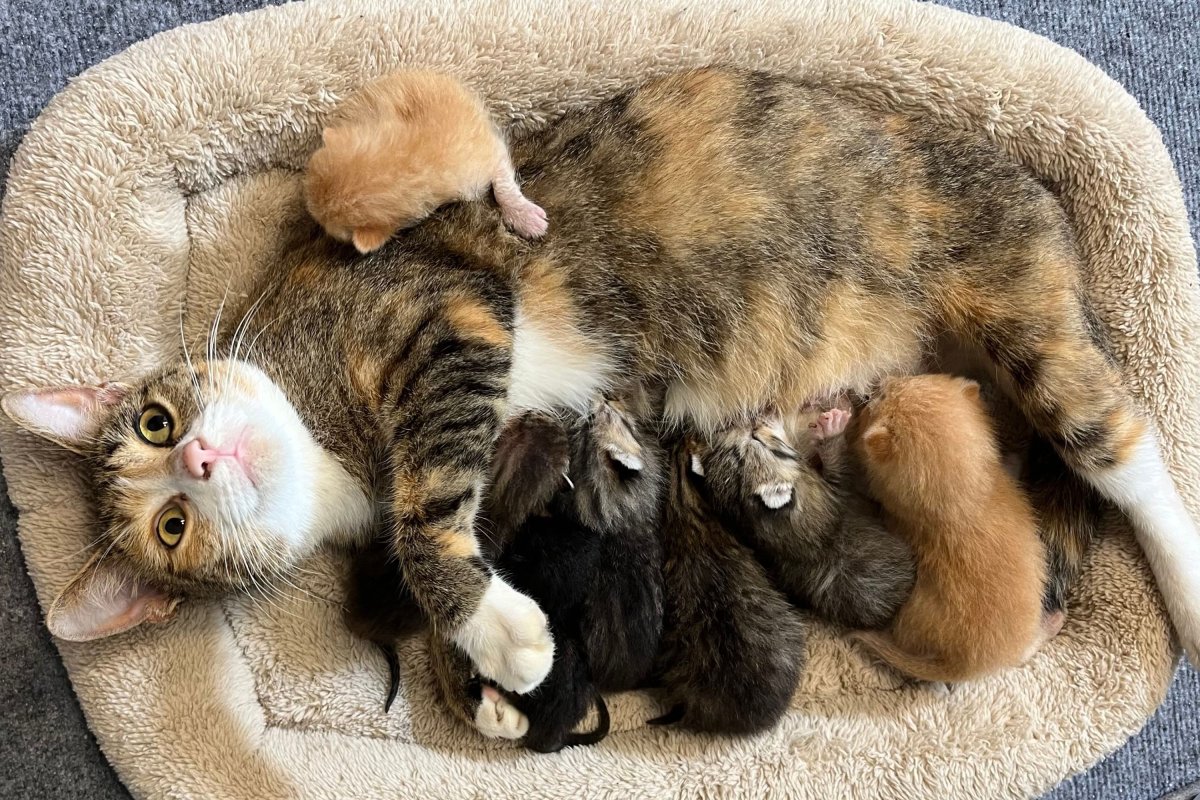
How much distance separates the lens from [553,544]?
4.63 feet

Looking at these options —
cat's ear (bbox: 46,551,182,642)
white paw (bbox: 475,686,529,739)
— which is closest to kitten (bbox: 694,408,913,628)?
white paw (bbox: 475,686,529,739)

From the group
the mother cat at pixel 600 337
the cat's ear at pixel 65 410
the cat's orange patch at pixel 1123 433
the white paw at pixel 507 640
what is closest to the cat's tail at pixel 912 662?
the mother cat at pixel 600 337

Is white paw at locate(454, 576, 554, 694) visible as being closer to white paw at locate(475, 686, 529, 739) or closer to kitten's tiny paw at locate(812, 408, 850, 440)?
white paw at locate(475, 686, 529, 739)

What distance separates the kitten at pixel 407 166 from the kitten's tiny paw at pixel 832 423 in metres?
0.59

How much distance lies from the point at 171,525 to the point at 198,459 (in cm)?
17

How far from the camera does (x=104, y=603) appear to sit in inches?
51.8

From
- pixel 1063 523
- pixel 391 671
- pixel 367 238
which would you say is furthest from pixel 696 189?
pixel 391 671

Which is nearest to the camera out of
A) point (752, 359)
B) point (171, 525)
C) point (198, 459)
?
point (198, 459)

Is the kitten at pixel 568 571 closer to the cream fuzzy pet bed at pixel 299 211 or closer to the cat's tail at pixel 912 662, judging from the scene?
the cream fuzzy pet bed at pixel 299 211

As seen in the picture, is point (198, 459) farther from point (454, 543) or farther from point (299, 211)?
point (299, 211)

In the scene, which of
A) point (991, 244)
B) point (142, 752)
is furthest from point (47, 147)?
point (991, 244)

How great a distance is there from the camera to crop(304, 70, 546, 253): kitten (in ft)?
4.14

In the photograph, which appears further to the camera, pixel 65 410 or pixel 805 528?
pixel 805 528

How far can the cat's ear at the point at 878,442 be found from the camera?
1395mm
